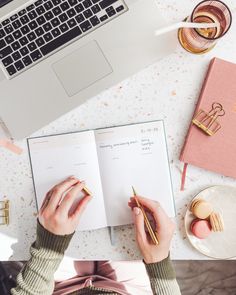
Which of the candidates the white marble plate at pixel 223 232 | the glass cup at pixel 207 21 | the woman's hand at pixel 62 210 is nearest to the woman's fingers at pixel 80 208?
the woman's hand at pixel 62 210

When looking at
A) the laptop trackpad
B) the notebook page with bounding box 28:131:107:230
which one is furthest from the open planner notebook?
the laptop trackpad

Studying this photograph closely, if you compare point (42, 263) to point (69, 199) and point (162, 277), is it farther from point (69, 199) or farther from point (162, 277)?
point (162, 277)

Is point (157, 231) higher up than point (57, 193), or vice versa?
point (57, 193)

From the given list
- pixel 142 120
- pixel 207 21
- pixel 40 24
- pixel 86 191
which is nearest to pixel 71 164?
pixel 86 191

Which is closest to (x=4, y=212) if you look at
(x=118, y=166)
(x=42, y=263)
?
(x=42, y=263)

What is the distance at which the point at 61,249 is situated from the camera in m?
0.83

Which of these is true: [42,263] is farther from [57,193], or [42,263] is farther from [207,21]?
[207,21]

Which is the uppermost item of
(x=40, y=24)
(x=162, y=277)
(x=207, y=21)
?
(x=40, y=24)

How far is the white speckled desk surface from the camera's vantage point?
84cm

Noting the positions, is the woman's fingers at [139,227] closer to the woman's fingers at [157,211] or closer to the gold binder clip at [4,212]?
the woman's fingers at [157,211]

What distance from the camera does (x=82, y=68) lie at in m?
0.81

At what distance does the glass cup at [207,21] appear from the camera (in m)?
0.79

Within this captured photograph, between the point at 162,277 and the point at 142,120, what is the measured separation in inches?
13.1

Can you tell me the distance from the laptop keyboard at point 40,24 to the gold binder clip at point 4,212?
0.28 metres
